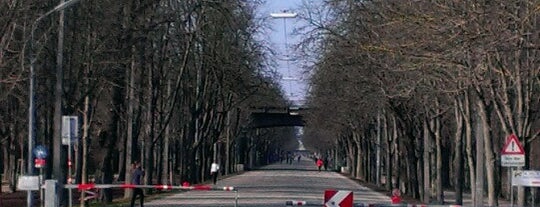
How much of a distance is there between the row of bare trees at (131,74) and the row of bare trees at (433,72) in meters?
5.41

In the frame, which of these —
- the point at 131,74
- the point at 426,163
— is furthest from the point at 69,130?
the point at 426,163

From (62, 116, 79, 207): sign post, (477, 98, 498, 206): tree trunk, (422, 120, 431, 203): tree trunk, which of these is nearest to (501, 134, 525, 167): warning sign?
(477, 98, 498, 206): tree trunk

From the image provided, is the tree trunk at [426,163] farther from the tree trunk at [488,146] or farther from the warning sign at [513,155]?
the warning sign at [513,155]

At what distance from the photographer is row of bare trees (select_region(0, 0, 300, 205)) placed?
1583 inches

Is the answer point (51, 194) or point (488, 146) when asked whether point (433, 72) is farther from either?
point (51, 194)

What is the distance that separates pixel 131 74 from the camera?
2037 inches

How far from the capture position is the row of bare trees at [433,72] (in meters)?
23.2

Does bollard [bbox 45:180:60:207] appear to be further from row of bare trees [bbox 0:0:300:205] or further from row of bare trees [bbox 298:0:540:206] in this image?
row of bare trees [bbox 298:0:540:206]

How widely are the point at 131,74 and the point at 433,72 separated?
20066 millimetres

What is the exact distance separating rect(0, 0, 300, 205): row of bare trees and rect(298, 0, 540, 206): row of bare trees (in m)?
5.41

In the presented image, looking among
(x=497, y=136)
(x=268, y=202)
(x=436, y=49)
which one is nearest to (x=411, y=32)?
(x=436, y=49)

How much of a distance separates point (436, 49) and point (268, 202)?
2490 cm

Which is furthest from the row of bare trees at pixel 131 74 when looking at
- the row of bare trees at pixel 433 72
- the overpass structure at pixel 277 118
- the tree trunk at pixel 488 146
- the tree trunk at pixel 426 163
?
the overpass structure at pixel 277 118

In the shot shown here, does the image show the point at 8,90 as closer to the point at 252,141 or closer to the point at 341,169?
the point at 341,169
